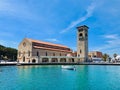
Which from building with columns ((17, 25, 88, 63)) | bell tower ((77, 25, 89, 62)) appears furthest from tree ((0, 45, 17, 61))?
bell tower ((77, 25, 89, 62))

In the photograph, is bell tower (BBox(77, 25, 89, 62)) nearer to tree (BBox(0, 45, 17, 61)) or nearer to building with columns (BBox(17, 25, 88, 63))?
building with columns (BBox(17, 25, 88, 63))

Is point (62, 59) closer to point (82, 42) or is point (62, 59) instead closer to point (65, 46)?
point (82, 42)

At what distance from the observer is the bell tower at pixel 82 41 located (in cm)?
9244

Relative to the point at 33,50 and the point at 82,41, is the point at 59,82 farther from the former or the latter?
the point at 82,41

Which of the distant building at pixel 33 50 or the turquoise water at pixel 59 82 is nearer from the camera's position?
the turquoise water at pixel 59 82

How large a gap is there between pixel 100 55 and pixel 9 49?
224 ft

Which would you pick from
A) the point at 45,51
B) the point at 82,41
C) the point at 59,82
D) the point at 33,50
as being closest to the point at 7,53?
the point at 33,50

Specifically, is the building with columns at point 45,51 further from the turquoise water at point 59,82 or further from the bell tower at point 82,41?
the turquoise water at point 59,82

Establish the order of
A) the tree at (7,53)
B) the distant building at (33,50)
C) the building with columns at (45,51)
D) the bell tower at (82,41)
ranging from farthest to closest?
the tree at (7,53)
the bell tower at (82,41)
the building with columns at (45,51)
the distant building at (33,50)

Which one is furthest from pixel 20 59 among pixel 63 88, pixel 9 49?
pixel 63 88

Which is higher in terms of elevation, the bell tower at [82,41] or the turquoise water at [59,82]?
the bell tower at [82,41]

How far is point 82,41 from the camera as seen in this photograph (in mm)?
93312

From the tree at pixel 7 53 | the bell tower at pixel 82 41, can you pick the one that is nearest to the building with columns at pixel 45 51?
the bell tower at pixel 82 41

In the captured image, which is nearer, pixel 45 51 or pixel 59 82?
pixel 59 82
